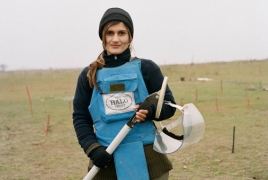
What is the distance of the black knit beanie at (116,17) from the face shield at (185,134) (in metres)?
0.46

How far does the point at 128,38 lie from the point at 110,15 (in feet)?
0.48

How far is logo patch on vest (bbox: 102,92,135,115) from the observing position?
5.36ft

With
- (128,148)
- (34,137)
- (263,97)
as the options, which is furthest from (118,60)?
(263,97)

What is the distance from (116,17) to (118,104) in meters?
0.42

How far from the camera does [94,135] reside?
173 centimetres

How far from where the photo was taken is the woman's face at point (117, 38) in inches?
66.4

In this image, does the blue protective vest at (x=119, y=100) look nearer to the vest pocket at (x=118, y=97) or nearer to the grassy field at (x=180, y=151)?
the vest pocket at (x=118, y=97)

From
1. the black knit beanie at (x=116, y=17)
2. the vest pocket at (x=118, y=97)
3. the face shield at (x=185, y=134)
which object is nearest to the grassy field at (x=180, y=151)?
the face shield at (x=185, y=134)

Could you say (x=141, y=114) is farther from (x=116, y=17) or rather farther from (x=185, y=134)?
(x=116, y=17)

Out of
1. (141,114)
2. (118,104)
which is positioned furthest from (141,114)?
(118,104)

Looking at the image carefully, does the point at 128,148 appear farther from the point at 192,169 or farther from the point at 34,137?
the point at 34,137

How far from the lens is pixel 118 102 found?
1.64 m

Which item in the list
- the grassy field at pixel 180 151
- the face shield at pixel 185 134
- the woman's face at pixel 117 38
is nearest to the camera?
the face shield at pixel 185 134

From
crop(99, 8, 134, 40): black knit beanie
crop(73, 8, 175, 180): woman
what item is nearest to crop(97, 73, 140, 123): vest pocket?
crop(73, 8, 175, 180): woman
